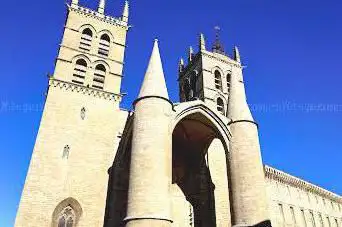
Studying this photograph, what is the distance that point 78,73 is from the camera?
814 inches

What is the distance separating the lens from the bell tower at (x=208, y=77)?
29.3m

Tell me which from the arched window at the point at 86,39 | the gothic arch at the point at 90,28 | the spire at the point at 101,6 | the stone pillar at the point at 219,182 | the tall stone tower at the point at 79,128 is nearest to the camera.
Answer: the tall stone tower at the point at 79,128

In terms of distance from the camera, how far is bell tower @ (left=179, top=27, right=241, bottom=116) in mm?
29312

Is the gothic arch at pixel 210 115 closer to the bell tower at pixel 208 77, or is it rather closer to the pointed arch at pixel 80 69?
the pointed arch at pixel 80 69

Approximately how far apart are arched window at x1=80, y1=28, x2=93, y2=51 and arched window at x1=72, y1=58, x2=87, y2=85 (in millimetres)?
1094

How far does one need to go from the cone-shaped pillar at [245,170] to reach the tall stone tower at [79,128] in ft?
20.9

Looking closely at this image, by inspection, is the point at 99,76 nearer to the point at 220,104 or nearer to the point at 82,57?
the point at 82,57

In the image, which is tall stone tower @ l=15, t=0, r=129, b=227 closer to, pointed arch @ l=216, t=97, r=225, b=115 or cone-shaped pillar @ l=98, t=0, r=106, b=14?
cone-shaped pillar @ l=98, t=0, r=106, b=14

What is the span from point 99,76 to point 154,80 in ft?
20.7

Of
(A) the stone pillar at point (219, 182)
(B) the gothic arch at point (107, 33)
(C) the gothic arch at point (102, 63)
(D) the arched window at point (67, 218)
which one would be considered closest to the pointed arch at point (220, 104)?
(A) the stone pillar at point (219, 182)

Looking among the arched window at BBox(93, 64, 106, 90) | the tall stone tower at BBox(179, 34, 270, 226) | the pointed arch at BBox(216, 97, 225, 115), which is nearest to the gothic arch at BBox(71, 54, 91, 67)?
the arched window at BBox(93, 64, 106, 90)

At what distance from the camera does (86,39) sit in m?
22.6

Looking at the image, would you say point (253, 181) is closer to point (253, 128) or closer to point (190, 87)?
point (253, 128)

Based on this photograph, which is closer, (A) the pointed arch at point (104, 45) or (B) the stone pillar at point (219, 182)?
(B) the stone pillar at point (219, 182)
